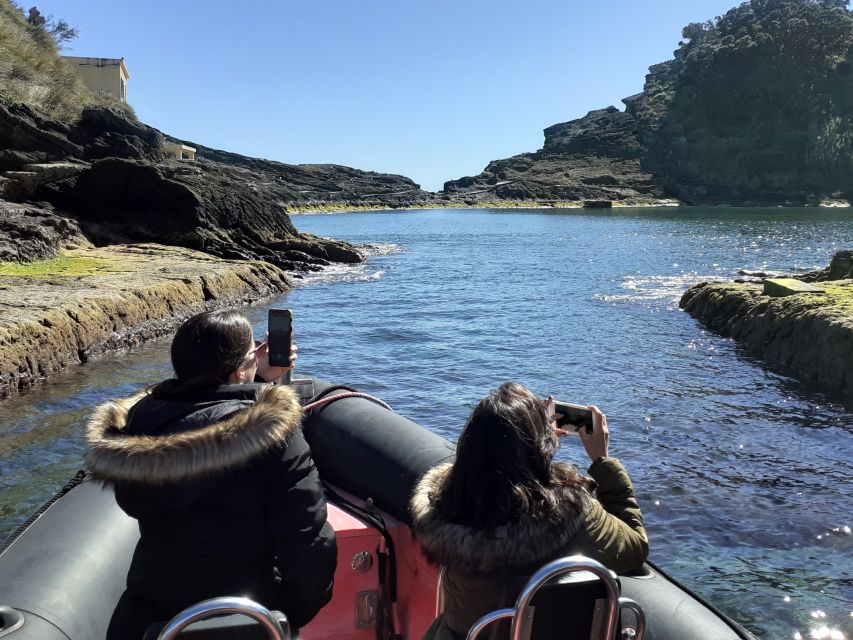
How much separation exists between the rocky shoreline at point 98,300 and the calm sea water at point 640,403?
38 centimetres

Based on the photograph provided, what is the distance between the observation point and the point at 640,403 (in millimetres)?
9820

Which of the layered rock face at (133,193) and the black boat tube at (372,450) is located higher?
the layered rock face at (133,193)

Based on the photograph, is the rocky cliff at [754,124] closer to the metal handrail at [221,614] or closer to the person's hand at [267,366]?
the person's hand at [267,366]

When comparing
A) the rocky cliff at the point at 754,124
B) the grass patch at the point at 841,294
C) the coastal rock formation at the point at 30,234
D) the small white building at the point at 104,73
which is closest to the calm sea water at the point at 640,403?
the grass patch at the point at 841,294

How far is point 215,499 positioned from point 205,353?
43cm

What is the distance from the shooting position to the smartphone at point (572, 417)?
2.68 meters

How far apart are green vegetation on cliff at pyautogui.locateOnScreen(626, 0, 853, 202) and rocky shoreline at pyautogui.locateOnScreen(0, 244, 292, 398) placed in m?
93.2

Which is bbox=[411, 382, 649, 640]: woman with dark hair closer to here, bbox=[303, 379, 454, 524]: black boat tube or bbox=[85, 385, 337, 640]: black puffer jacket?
bbox=[85, 385, 337, 640]: black puffer jacket

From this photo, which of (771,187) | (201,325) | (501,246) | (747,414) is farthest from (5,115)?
(771,187)

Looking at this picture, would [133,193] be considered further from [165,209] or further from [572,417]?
[572,417]

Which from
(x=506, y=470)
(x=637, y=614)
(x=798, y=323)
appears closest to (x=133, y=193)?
(x=798, y=323)

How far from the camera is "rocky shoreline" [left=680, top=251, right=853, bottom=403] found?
9633 mm

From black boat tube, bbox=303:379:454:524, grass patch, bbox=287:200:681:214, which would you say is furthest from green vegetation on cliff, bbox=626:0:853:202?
black boat tube, bbox=303:379:454:524

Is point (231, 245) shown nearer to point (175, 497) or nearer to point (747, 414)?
point (747, 414)
